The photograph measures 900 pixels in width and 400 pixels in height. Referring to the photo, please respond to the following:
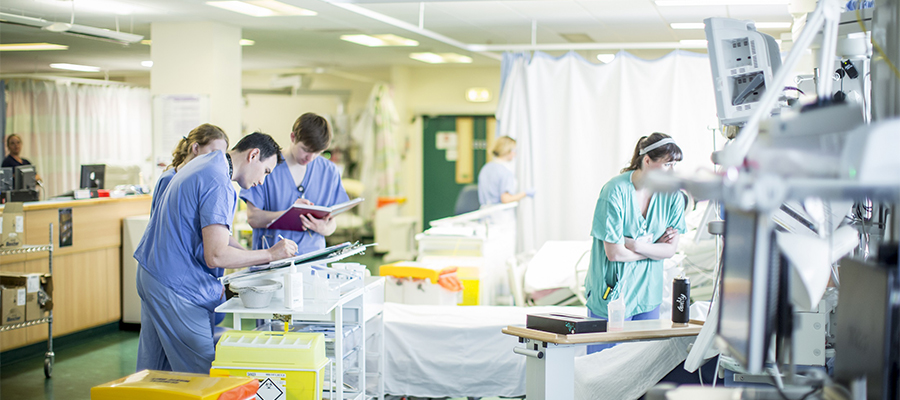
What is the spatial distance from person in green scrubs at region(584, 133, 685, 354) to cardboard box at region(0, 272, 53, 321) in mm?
3329

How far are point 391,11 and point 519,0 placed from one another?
3.99 feet

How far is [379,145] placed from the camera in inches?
357

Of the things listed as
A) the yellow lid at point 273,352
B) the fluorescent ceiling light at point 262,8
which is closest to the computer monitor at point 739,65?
the yellow lid at point 273,352

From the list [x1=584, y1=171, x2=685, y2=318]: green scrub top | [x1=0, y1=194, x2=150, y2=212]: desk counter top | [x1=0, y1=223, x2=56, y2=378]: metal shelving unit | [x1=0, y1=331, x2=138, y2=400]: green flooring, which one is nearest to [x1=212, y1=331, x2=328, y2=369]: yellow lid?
[x1=584, y1=171, x2=685, y2=318]: green scrub top

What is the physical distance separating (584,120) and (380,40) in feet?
8.96

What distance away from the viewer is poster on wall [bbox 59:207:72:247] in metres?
4.95

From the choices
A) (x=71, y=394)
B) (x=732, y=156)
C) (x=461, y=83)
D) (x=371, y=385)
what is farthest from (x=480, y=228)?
(x=461, y=83)

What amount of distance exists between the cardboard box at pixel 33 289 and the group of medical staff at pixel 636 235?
3.32 metres

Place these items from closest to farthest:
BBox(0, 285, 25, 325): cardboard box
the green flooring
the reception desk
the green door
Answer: the green flooring → BBox(0, 285, 25, 325): cardboard box → the reception desk → the green door

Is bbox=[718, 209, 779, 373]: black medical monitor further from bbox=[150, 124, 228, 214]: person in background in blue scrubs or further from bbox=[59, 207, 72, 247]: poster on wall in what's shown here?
bbox=[59, 207, 72, 247]: poster on wall

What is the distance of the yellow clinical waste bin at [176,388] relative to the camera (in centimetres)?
214

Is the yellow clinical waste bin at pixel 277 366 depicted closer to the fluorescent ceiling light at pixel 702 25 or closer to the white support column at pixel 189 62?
the white support column at pixel 189 62

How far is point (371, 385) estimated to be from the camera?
362 centimetres

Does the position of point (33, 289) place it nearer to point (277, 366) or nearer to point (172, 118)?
point (172, 118)
